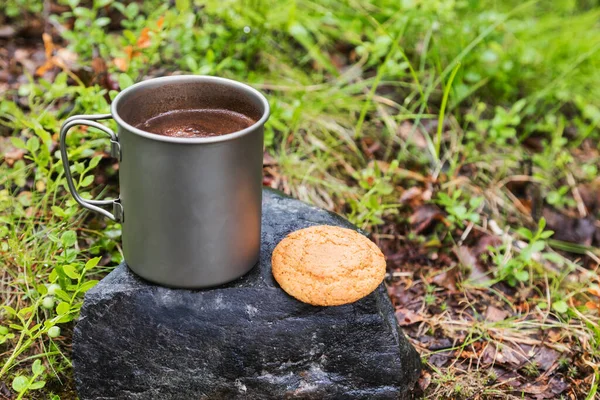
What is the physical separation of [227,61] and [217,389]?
5.66ft

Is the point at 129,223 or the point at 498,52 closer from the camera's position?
the point at 129,223

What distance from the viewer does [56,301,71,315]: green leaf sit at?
1858mm

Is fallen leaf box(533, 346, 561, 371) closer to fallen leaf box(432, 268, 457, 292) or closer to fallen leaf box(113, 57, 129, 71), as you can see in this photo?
fallen leaf box(432, 268, 457, 292)

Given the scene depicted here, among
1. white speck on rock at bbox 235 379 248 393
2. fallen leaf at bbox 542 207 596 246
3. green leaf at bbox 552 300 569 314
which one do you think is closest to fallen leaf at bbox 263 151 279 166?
white speck on rock at bbox 235 379 248 393

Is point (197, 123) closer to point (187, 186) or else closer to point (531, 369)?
point (187, 186)

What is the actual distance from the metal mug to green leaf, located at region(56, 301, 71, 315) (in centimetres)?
24

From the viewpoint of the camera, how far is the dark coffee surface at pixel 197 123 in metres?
1.77

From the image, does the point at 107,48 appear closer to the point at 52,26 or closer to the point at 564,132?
the point at 52,26

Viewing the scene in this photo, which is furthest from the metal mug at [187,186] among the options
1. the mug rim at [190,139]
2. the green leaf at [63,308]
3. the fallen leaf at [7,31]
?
the fallen leaf at [7,31]

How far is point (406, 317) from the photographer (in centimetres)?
246

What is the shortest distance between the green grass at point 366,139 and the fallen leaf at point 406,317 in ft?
0.21

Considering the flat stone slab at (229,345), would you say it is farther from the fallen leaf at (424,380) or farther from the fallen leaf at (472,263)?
the fallen leaf at (472,263)

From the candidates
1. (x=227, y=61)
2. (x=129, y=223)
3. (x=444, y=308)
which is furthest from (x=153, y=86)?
(x=444, y=308)

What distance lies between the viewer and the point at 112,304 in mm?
1843
